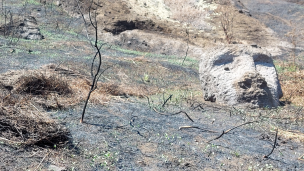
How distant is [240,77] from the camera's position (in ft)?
23.8

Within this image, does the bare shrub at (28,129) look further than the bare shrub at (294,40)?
No

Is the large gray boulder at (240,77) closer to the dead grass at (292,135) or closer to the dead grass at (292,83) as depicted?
the dead grass at (292,83)

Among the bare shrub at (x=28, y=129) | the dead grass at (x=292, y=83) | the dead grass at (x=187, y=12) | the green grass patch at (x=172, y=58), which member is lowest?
the green grass patch at (x=172, y=58)

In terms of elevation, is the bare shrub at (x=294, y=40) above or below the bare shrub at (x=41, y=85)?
below

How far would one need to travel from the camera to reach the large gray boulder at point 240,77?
711cm

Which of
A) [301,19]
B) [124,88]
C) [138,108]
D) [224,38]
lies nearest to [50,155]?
[138,108]

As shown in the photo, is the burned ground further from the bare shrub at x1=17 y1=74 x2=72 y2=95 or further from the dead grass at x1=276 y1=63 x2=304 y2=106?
the dead grass at x1=276 y1=63 x2=304 y2=106

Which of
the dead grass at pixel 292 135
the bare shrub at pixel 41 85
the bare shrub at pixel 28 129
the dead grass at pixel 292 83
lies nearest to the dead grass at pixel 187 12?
the dead grass at pixel 292 83

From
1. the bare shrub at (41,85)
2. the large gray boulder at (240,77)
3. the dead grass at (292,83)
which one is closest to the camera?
the bare shrub at (41,85)

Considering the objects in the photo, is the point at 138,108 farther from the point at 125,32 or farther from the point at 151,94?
the point at 125,32

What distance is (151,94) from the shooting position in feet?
27.1

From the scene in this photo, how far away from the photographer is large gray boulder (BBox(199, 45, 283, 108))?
23.3 feet

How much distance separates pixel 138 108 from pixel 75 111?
3.97 feet

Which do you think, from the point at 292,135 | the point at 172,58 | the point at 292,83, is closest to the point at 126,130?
the point at 292,135
